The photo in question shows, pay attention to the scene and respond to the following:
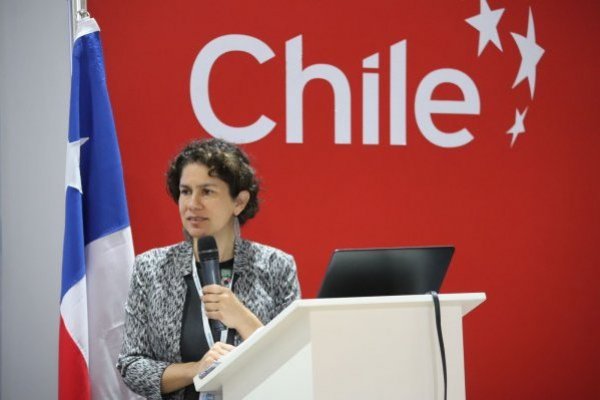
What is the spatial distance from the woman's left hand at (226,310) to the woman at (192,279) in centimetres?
21

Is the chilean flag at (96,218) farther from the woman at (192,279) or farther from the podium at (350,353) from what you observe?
the podium at (350,353)

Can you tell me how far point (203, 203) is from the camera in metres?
2.35

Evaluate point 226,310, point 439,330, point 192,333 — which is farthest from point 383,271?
point 192,333

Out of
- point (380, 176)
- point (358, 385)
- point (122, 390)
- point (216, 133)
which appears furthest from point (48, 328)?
point (358, 385)

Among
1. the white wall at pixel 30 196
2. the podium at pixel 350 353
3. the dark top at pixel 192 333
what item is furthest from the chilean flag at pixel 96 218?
the podium at pixel 350 353

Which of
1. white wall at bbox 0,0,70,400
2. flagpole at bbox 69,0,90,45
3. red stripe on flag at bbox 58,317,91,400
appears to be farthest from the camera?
white wall at bbox 0,0,70,400

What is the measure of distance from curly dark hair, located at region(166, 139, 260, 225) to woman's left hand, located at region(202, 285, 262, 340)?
1.85 ft

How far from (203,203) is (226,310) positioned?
1.72ft

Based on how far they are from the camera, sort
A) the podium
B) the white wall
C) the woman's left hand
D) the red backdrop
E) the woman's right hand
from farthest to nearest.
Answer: the red backdrop < the white wall < the woman's left hand < the woman's right hand < the podium

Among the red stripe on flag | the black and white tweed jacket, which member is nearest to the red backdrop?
the red stripe on flag

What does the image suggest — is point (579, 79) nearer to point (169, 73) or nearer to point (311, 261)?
point (311, 261)

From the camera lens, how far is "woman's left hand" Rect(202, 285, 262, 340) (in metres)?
1.92

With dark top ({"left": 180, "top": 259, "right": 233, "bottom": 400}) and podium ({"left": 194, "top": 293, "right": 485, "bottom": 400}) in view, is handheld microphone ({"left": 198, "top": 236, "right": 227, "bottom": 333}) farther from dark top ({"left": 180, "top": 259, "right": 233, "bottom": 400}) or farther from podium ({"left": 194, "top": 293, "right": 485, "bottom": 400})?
podium ({"left": 194, "top": 293, "right": 485, "bottom": 400})

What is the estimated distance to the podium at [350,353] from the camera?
4.93ft
